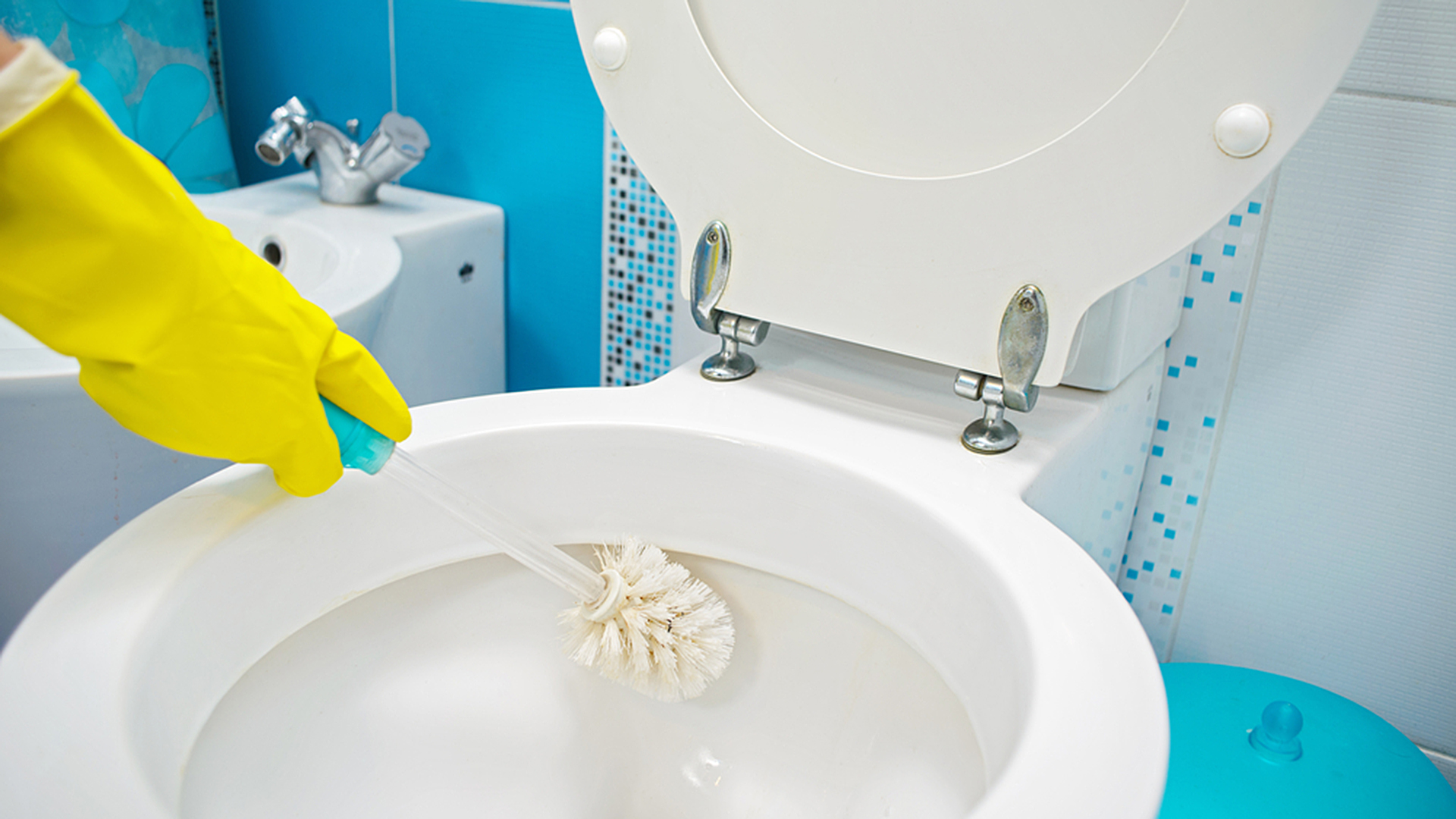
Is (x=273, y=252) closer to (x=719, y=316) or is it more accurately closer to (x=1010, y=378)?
(x=719, y=316)

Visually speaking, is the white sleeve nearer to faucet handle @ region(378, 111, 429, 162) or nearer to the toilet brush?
the toilet brush

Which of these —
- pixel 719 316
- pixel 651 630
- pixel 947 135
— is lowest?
pixel 651 630

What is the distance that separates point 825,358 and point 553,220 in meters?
0.41

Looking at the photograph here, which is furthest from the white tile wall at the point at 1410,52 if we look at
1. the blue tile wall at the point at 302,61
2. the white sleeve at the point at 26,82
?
the blue tile wall at the point at 302,61

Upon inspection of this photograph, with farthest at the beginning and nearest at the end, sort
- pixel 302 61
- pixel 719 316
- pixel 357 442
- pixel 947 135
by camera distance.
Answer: pixel 302 61
pixel 719 316
pixel 947 135
pixel 357 442

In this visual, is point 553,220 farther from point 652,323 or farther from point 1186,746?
point 1186,746

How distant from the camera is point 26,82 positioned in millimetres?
306

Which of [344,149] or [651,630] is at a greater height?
[344,149]

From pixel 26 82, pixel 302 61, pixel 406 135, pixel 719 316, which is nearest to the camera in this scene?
pixel 26 82

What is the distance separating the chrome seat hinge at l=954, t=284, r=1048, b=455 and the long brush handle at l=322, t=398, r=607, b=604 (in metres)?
0.23

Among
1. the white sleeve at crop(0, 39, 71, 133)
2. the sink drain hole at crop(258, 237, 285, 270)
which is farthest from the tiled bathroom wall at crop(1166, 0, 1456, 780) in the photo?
the sink drain hole at crop(258, 237, 285, 270)

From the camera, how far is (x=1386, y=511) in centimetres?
72

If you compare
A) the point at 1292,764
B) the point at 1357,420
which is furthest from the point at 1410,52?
the point at 1292,764

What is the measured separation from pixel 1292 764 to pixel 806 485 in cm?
37
